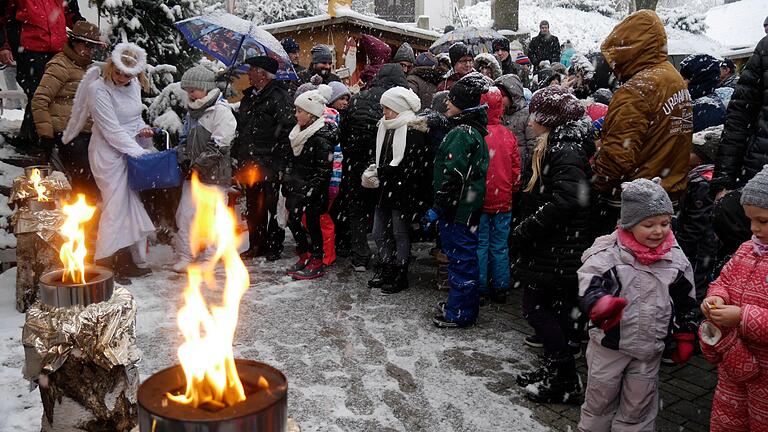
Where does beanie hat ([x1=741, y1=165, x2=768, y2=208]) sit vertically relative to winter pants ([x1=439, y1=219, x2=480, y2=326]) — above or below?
above

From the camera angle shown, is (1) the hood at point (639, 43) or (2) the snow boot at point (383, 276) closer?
(1) the hood at point (639, 43)

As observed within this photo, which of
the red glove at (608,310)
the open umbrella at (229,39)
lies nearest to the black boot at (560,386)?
the red glove at (608,310)

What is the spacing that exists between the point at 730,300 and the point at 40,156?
22.8 ft

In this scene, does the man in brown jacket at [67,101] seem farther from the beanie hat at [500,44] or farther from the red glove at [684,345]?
the beanie hat at [500,44]

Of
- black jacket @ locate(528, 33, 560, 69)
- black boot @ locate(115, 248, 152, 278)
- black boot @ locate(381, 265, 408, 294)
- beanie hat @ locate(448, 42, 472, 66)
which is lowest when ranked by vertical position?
black boot @ locate(381, 265, 408, 294)

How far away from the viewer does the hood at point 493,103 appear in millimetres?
5996

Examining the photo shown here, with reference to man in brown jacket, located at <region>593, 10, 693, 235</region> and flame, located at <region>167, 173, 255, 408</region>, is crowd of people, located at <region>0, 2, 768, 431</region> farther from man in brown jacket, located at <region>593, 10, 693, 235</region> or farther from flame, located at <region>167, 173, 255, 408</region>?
flame, located at <region>167, 173, 255, 408</region>

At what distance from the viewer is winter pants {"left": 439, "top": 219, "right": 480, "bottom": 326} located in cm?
543

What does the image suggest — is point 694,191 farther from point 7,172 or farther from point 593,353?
point 7,172

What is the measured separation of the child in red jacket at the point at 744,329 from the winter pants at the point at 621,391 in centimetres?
32

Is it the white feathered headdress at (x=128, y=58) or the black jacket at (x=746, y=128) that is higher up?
the white feathered headdress at (x=128, y=58)

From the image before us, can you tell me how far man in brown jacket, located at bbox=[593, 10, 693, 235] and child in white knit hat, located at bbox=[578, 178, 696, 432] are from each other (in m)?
0.95

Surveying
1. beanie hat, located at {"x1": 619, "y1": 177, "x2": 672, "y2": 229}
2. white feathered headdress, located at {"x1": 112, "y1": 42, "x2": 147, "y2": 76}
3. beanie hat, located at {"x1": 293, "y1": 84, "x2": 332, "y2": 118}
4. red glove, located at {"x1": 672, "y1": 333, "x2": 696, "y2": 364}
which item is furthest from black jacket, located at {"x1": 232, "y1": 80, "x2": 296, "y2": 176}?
red glove, located at {"x1": 672, "y1": 333, "x2": 696, "y2": 364}

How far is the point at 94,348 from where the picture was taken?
3240 millimetres
